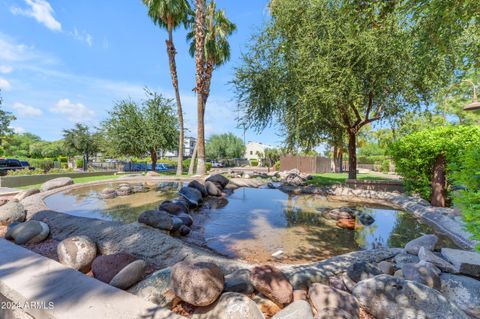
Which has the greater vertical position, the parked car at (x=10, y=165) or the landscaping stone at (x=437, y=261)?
the parked car at (x=10, y=165)

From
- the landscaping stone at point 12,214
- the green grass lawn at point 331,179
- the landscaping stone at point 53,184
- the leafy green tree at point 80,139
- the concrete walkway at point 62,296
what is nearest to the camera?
the concrete walkway at point 62,296

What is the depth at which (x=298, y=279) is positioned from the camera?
2.92 m

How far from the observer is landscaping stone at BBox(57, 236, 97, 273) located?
3277mm

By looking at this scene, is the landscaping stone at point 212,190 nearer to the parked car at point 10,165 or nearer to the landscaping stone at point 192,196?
the landscaping stone at point 192,196

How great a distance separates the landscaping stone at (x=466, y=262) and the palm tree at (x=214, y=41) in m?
16.8

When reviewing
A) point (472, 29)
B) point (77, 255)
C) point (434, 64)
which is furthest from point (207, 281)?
point (472, 29)

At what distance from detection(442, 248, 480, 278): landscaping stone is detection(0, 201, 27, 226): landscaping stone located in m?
8.21

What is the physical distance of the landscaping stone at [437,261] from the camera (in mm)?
3260

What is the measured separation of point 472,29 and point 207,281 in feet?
44.3

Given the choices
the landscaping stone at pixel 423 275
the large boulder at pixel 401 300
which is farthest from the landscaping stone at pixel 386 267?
the large boulder at pixel 401 300

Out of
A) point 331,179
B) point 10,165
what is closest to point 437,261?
point 331,179

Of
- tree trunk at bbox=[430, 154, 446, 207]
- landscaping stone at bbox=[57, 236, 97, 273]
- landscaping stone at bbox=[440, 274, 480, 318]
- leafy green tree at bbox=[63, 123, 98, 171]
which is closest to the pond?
tree trunk at bbox=[430, 154, 446, 207]

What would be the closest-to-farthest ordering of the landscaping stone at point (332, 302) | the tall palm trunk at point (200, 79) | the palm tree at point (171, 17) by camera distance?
the landscaping stone at point (332, 302) → the tall palm trunk at point (200, 79) → the palm tree at point (171, 17)

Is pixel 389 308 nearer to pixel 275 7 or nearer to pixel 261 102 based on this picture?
pixel 261 102
